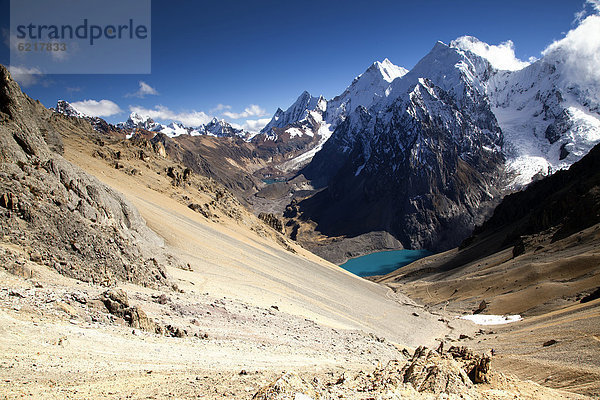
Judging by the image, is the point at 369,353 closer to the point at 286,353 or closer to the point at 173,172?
the point at 286,353

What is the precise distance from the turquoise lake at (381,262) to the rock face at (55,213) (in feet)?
369

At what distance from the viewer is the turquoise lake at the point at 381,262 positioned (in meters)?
130

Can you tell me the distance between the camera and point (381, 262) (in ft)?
468

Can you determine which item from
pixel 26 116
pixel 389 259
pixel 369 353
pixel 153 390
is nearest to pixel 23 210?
pixel 26 116

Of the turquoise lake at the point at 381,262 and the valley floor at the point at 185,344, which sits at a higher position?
the valley floor at the point at 185,344

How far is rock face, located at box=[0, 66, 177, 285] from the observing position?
16.3 m

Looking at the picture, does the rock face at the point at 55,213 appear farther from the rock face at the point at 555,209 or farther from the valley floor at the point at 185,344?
the rock face at the point at 555,209

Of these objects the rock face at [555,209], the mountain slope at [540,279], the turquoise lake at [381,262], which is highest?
the rock face at [555,209]

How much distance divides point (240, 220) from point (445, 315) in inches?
1608

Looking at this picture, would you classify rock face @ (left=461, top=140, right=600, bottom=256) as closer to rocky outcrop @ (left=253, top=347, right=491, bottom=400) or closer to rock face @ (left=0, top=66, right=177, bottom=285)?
rocky outcrop @ (left=253, top=347, right=491, bottom=400)

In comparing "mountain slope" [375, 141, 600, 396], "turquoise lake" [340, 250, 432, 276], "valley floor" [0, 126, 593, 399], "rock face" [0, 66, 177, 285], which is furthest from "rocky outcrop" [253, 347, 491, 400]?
"turquoise lake" [340, 250, 432, 276]

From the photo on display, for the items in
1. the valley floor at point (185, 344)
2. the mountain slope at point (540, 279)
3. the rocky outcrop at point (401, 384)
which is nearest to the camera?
the rocky outcrop at point (401, 384)

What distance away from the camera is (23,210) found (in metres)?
16.5

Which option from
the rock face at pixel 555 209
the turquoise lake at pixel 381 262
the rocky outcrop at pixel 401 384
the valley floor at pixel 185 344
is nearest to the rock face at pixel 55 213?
the valley floor at pixel 185 344
